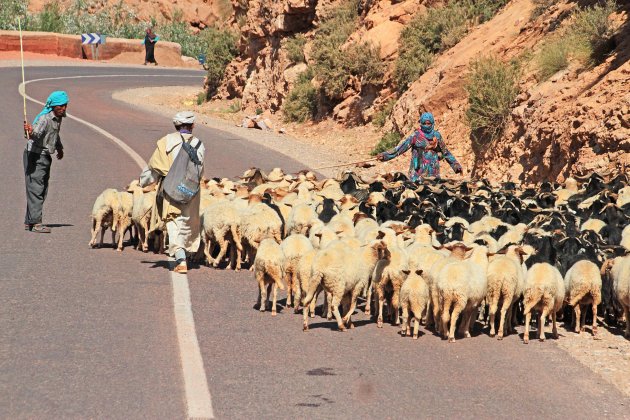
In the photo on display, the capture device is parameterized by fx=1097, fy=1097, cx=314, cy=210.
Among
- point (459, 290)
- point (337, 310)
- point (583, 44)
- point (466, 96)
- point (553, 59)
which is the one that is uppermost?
point (583, 44)

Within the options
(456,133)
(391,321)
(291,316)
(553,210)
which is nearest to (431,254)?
(391,321)

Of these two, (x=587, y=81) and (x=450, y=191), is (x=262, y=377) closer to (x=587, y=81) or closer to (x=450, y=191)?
(x=450, y=191)

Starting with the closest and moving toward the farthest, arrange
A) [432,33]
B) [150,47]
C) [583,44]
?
[583,44] < [432,33] < [150,47]

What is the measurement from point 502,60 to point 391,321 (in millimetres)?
15761

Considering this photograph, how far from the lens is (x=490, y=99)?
74.9 feet

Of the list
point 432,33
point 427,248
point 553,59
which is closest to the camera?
point 427,248

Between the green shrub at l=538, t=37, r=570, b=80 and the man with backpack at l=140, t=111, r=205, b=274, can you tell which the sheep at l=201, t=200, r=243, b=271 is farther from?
the green shrub at l=538, t=37, r=570, b=80

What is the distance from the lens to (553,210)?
41.7 ft

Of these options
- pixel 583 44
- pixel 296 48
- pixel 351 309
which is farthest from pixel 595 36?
pixel 296 48

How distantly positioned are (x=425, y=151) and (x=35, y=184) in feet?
20.6

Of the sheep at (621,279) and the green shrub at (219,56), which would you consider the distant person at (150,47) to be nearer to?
the green shrub at (219,56)

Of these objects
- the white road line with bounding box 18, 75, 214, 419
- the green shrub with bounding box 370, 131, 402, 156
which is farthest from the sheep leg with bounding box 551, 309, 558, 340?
the green shrub with bounding box 370, 131, 402, 156

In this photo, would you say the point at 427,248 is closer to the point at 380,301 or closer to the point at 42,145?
the point at 380,301

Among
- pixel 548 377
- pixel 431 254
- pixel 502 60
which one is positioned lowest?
pixel 548 377
